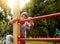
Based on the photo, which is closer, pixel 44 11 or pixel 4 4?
pixel 44 11

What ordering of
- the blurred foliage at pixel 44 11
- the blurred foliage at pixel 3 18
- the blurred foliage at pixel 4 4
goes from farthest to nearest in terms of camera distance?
the blurred foliage at pixel 4 4 < the blurred foliage at pixel 3 18 < the blurred foliage at pixel 44 11

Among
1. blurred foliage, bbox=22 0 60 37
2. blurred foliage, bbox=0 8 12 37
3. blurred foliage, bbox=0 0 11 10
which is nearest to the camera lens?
blurred foliage, bbox=22 0 60 37

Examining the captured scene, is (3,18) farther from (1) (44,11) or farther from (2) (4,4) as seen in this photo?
(1) (44,11)

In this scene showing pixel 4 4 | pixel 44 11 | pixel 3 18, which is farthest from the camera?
pixel 3 18

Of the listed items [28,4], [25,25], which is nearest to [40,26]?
[28,4]

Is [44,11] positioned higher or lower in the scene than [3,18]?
higher

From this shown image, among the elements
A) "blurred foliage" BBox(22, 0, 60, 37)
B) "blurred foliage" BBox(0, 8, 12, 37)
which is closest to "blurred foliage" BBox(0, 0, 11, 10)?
"blurred foliage" BBox(0, 8, 12, 37)

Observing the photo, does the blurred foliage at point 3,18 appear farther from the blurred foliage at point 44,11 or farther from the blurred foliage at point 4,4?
the blurred foliage at point 44,11

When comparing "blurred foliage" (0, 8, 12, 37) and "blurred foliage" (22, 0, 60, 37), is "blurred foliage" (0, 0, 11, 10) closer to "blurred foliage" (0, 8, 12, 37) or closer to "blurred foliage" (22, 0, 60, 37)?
"blurred foliage" (0, 8, 12, 37)

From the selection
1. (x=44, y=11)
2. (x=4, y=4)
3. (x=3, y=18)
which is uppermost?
(x=4, y=4)

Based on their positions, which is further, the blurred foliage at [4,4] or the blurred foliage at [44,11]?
the blurred foliage at [4,4]

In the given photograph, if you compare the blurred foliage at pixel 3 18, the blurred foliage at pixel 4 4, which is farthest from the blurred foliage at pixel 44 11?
the blurred foliage at pixel 3 18

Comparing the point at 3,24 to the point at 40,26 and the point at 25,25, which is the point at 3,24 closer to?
the point at 40,26

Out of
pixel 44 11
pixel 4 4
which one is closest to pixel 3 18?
pixel 4 4
